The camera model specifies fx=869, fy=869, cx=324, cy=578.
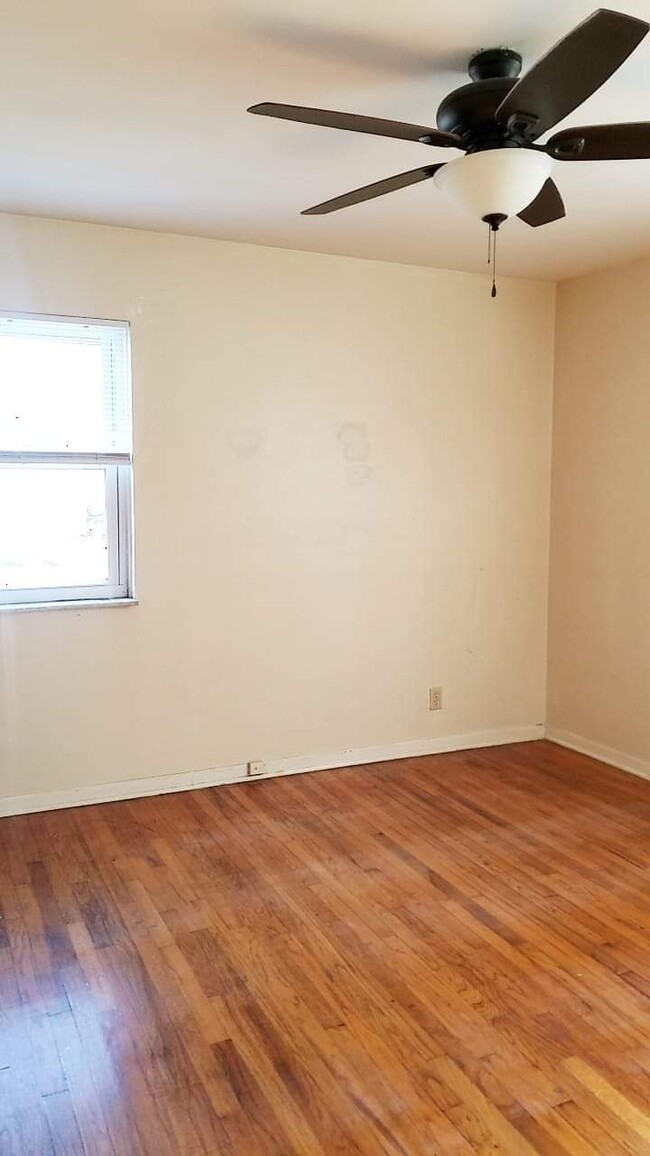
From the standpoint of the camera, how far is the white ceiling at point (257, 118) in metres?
1.99

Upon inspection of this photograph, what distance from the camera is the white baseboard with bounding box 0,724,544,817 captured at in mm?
3725

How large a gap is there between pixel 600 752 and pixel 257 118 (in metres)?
3.40

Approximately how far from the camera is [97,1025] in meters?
2.24

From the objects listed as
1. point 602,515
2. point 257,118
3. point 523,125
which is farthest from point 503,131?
point 602,515

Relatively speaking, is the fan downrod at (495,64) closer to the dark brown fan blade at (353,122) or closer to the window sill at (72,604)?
the dark brown fan blade at (353,122)

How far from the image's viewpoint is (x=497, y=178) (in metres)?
2.03

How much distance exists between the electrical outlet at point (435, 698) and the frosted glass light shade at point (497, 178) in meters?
2.84

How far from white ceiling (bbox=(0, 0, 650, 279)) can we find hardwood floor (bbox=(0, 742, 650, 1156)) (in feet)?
8.00

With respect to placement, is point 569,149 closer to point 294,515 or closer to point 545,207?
point 545,207

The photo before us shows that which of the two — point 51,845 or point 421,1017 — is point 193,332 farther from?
point 421,1017

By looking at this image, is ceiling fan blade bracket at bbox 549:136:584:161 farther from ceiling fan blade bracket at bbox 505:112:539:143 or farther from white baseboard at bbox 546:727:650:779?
white baseboard at bbox 546:727:650:779

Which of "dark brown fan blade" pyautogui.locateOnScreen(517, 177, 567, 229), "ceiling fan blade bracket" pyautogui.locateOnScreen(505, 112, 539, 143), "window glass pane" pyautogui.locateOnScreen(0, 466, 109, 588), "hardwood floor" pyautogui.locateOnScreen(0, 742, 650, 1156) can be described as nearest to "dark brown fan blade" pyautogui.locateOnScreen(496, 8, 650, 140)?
"ceiling fan blade bracket" pyautogui.locateOnScreen(505, 112, 539, 143)

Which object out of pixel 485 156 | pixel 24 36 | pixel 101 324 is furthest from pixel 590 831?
pixel 24 36

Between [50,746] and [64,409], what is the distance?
1436 mm
